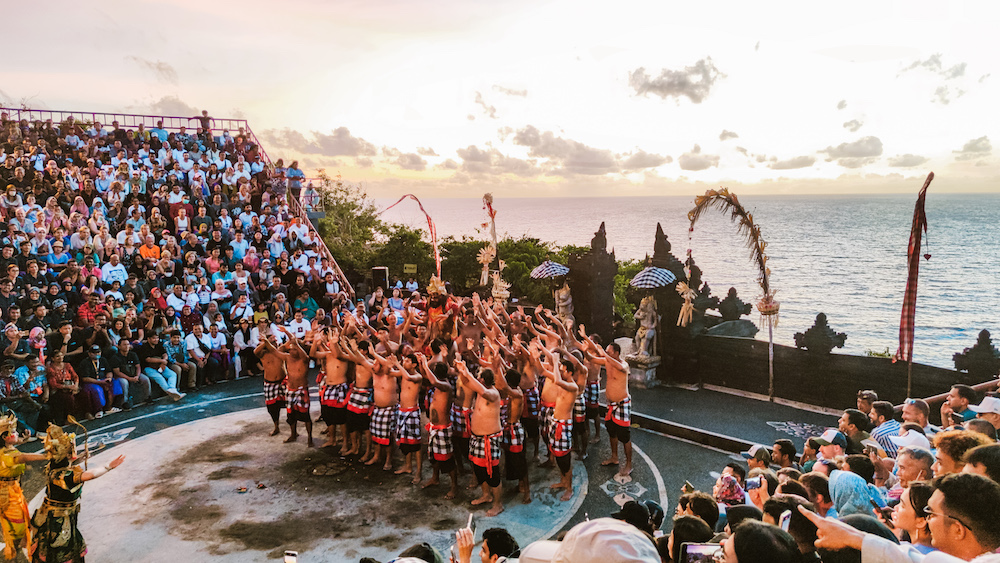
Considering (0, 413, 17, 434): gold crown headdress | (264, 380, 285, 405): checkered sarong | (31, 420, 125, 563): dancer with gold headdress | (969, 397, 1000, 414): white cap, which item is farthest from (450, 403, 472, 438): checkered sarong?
(969, 397, 1000, 414): white cap

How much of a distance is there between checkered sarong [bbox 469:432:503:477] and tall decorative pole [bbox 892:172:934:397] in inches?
237

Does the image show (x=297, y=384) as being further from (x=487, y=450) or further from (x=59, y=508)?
(x=59, y=508)

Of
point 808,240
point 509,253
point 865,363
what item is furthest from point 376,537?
point 808,240

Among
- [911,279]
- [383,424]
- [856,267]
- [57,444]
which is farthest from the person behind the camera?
[856,267]

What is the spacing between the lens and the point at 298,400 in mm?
9312

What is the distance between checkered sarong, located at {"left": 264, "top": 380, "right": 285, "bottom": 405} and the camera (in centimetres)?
967

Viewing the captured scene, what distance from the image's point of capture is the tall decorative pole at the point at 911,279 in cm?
848

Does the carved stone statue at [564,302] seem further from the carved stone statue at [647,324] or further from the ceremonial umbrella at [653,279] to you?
the ceremonial umbrella at [653,279]

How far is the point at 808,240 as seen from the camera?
11312 cm

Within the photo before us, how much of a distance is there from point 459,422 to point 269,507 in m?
2.54

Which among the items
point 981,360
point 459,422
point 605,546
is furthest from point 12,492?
point 981,360

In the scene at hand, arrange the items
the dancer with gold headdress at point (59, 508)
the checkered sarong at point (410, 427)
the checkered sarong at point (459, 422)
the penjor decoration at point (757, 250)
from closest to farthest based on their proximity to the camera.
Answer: the dancer with gold headdress at point (59, 508) < the checkered sarong at point (459, 422) < the checkered sarong at point (410, 427) < the penjor decoration at point (757, 250)

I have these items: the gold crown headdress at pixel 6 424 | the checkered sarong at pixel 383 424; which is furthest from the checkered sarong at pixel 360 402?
the gold crown headdress at pixel 6 424

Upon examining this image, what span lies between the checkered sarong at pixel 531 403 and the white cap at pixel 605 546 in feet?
20.7
